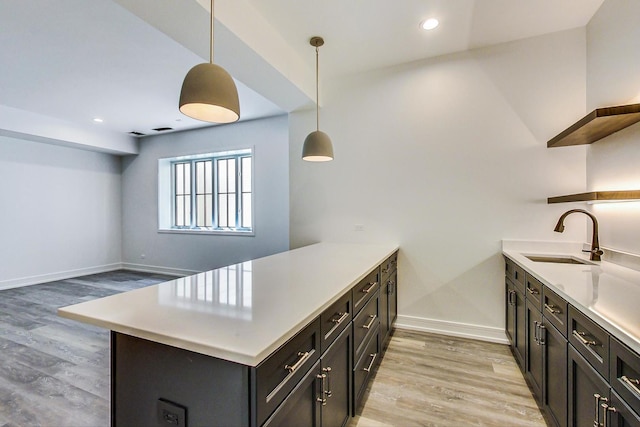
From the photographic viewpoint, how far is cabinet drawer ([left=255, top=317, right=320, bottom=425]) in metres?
0.82

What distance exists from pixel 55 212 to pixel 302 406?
684cm

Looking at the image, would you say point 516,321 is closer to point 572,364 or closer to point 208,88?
point 572,364

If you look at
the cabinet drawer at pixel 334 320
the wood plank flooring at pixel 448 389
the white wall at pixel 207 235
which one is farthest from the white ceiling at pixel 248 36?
the wood plank flooring at pixel 448 389

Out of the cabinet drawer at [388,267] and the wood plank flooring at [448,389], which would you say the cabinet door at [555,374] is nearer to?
the wood plank flooring at [448,389]

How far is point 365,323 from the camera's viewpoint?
1891mm

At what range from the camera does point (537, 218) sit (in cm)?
263

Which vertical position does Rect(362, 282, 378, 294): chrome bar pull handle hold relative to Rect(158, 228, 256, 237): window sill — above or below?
below

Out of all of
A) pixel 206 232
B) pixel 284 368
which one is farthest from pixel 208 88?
pixel 206 232

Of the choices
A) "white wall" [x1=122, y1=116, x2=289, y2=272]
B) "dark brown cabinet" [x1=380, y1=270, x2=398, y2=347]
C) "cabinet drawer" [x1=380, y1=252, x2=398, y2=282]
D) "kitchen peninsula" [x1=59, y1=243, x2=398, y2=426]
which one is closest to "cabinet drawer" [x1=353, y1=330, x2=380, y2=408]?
"kitchen peninsula" [x1=59, y1=243, x2=398, y2=426]

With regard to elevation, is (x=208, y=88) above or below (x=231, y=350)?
above

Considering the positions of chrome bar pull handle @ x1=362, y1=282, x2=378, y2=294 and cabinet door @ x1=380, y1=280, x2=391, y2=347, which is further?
cabinet door @ x1=380, y1=280, x2=391, y2=347

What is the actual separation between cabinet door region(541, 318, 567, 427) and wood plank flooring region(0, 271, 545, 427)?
25 cm

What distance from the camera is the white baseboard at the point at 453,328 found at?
9.10ft

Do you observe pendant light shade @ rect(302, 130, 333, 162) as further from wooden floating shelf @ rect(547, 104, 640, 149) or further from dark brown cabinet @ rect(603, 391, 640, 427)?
dark brown cabinet @ rect(603, 391, 640, 427)
